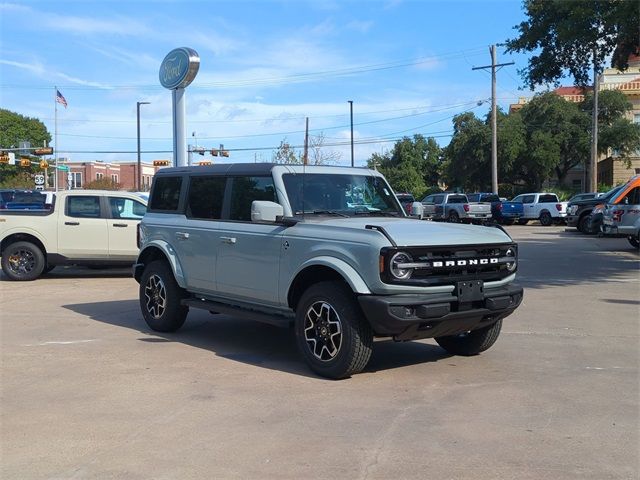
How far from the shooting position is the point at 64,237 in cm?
1368

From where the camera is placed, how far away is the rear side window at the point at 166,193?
28.2 ft

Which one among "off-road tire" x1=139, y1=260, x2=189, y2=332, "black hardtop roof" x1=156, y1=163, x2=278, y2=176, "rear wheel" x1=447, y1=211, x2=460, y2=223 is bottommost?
"off-road tire" x1=139, y1=260, x2=189, y2=332

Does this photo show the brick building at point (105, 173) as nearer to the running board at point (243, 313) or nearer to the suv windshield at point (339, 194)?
the running board at point (243, 313)

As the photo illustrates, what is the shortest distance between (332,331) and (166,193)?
11.9 feet

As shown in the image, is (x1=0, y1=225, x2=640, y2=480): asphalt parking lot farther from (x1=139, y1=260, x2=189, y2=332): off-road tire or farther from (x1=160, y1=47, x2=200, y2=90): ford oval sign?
(x1=160, y1=47, x2=200, y2=90): ford oval sign

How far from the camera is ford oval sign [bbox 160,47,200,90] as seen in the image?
19.6 metres

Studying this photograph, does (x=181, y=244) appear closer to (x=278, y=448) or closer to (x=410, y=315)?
(x=410, y=315)

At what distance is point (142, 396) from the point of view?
231 inches

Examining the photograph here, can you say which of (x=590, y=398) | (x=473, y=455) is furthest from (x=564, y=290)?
(x=473, y=455)

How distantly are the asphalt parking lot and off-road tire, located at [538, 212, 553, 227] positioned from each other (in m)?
27.9

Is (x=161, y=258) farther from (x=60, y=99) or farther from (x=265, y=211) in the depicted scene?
(x=60, y=99)

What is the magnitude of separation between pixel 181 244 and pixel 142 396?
8.77 feet

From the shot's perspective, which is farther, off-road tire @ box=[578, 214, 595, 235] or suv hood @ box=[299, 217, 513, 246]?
off-road tire @ box=[578, 214, 595, 235]

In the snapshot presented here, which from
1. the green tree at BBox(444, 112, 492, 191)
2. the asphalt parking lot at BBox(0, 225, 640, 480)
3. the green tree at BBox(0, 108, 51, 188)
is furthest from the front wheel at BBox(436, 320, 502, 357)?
the green tree at BBox(0, 108, 51, 188)
